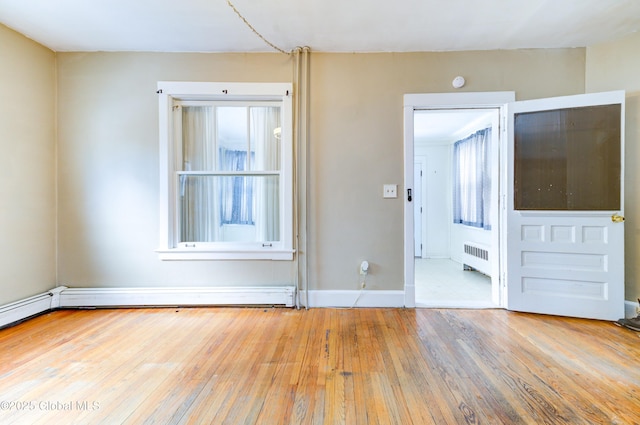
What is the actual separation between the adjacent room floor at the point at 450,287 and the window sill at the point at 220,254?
142cm

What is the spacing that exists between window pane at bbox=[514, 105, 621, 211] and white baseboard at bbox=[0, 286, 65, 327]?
4.33 meters

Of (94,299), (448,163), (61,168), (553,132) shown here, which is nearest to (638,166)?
(553,132)

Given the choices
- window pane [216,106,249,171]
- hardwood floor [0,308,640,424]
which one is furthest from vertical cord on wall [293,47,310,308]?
window pane [216,106,249,171]

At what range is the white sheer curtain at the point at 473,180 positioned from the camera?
13.0 feet

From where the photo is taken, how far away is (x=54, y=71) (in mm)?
2627

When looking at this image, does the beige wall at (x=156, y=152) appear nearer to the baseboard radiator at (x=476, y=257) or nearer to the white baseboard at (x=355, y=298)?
the white baseboard at (x=355, y=298)

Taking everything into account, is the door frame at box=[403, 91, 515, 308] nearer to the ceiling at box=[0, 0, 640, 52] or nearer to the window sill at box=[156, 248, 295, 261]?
the ceiling at box=[0, 0, 640, 52]

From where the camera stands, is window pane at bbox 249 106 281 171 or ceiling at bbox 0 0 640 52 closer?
ceiling at bbox 0 0 640 52

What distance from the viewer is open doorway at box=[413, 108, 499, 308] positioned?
3068 millimetres

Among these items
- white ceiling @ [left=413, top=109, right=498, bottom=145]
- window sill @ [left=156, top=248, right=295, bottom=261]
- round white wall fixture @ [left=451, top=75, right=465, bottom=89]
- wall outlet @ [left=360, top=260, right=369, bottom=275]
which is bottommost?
wall outlet @ [left=360, top=260, right=369, bottom=275]

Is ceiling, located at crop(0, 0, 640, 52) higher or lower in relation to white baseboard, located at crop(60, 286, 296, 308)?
higher

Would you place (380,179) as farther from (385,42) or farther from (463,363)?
(463,363)

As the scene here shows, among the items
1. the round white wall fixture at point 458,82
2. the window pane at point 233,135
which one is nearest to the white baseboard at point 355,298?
the window pane at point 233,135

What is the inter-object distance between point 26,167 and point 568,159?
4.67m
